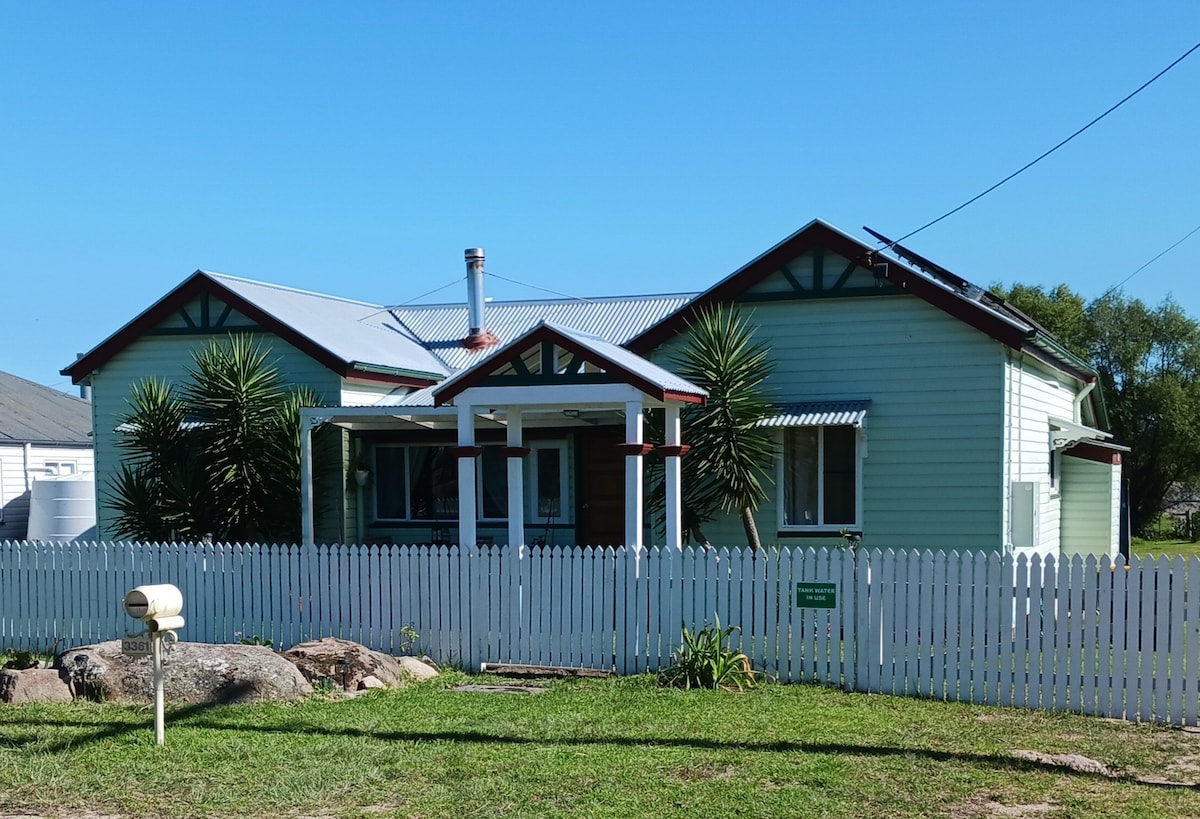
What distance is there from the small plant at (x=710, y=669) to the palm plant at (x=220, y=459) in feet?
24.5

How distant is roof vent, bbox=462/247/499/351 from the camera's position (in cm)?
1969

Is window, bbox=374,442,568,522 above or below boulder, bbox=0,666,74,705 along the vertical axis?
above

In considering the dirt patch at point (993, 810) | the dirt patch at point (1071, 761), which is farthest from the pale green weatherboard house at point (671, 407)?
the dirt patch at point (993, 810)

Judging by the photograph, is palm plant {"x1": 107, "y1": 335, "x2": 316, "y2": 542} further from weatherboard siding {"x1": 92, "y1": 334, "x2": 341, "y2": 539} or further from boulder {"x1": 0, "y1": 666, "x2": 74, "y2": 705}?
boulder {"x1": 0, "y1": 666, "x2": 74, "y2": 705}

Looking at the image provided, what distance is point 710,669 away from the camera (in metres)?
10.6

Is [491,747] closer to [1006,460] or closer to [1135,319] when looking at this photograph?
[1006,460]

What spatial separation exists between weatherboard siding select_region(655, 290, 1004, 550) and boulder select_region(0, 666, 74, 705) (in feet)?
24.0

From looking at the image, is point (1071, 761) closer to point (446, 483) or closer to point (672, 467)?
point (672, 467)

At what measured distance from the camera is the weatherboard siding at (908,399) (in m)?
14.4

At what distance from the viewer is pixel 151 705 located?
32.9 ft

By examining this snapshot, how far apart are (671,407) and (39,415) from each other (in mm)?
22723

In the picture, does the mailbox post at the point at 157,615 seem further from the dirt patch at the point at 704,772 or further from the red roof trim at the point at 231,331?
the red roof trim at the point at 231,331

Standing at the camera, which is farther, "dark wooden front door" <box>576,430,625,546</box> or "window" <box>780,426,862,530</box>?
"dark wooden front door" <box>576,430,625,546</box>

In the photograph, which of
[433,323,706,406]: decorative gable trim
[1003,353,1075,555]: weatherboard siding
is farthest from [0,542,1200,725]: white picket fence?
[1003,353,1075,555]: weatherboard siding
